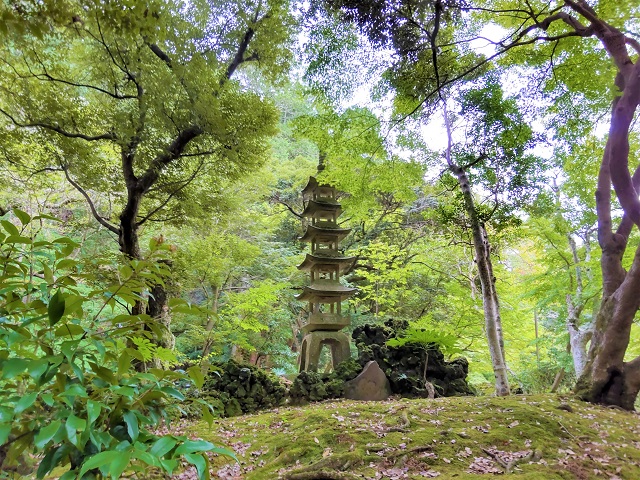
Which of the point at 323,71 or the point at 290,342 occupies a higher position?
the point at 323,71

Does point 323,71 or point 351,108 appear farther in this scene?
point 351,108

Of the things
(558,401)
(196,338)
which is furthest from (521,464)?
(196,338)

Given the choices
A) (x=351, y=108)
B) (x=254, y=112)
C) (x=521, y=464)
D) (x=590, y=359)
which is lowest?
(x=521, y=464)

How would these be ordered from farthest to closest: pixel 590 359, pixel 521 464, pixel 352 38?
pixel 352 38 → pixel 590 359 → pixel 521 464

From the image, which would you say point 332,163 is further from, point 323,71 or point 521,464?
point 521,464

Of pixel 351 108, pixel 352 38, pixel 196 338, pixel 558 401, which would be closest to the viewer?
pixel 558 401

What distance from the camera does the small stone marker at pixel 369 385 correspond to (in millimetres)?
7047

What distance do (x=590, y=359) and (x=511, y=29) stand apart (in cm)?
585

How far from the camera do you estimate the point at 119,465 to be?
2.19ft

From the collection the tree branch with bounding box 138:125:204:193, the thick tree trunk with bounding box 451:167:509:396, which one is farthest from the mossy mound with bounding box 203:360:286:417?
the thick tree trunk with bounding box 451:167:509:396

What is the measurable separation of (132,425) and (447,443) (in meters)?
3.19

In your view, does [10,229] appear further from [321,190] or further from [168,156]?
[321,190]

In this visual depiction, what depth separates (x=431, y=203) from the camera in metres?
12.7

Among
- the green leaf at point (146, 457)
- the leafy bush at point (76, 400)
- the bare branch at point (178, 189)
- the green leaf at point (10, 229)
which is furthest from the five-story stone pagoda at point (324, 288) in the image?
the green leaf at point (146, 457)
